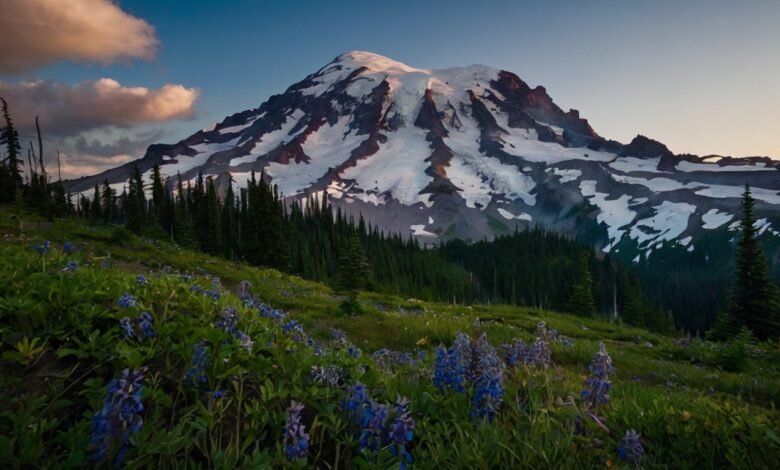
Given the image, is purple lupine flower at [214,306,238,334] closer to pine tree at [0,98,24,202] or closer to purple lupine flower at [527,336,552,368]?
purple lupine flower at [527,336,552,368]

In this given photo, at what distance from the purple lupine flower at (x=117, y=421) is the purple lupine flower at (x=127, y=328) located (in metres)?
1.10

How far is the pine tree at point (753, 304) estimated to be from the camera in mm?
32812

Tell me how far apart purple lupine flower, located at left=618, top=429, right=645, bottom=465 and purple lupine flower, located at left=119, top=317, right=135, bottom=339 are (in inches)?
143

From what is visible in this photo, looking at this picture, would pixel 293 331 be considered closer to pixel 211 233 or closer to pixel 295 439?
pixel 295 439

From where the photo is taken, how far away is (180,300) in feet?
14.3

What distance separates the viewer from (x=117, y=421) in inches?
90.0

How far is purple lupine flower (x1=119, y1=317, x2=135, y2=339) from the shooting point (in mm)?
3352

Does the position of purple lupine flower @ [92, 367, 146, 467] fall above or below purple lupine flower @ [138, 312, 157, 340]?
below

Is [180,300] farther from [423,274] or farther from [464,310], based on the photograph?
[423,274]

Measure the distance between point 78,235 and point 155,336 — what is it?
109ft

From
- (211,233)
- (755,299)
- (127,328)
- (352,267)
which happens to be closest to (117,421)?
(127,328)

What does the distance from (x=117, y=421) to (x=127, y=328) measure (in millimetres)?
1238

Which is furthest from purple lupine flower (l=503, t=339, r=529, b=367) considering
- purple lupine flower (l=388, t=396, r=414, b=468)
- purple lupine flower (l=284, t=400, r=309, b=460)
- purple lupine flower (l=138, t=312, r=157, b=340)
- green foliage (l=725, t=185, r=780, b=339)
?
green foliage (l=725, t=185, r=780, b=339)

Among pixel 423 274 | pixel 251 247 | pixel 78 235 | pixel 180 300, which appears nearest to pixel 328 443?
pixel 180 300
